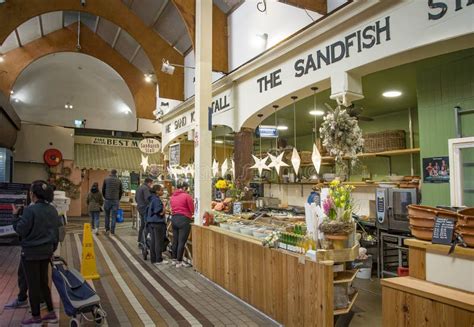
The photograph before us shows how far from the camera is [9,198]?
5.46m

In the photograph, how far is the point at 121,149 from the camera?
16547mm

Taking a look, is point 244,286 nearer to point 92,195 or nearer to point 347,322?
point 347,322

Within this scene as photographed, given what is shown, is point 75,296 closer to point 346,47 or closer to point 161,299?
point 161,299

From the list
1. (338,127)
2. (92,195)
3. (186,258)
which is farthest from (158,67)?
(338,127)

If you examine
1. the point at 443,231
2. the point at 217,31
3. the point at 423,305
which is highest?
the point at 217,31

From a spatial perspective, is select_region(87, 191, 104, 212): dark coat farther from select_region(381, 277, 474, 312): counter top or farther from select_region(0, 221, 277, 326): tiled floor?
select_region(381, 277, 474, 312): counter top

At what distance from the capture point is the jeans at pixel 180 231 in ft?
22.3

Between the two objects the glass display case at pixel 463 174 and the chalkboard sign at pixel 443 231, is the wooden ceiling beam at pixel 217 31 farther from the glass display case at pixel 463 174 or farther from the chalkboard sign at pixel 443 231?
the chalkboard sign at pixel 443 231

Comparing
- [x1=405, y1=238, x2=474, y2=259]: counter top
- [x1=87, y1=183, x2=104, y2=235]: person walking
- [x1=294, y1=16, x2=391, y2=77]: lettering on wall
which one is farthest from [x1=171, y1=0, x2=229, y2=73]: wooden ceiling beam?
[x1=87, y1=183, x2=104, y2=235]: person walking

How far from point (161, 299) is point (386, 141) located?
5.64 meters

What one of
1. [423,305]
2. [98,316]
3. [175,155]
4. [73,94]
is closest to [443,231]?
[423,305]

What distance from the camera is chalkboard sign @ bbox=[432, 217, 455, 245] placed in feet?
8.19

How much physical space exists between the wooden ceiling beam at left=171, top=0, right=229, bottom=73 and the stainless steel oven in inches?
162

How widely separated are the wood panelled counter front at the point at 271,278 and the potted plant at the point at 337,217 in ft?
1.05
